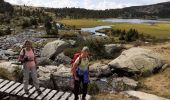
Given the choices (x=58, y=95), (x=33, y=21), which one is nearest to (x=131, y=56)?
(x=58, y=95)

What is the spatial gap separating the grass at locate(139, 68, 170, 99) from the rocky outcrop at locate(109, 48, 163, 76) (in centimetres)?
59

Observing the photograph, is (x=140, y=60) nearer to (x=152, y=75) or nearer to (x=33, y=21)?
(x=152, y=75)

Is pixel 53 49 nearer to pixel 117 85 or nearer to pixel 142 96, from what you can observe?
pixel 117 85

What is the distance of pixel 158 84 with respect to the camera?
68.3 feet

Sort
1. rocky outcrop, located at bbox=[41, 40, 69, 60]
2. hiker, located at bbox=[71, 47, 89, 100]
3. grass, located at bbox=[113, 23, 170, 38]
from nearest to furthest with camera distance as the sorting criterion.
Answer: hiker, located at bbox=[71, 47, 89, 100] < rocky outcrop, located at bbox=[41, 40, 69, 60] < grass, located at bbox=[113, 23, 170, 38]

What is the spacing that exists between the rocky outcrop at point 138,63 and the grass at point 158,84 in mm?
588

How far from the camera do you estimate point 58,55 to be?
2995cm

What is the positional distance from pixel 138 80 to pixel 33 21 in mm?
71024

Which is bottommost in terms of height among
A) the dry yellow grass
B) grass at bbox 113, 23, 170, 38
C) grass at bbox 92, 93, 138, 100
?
grass at bbox 113, 23, 170, 38

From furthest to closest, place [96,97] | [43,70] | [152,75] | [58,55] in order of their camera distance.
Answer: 1. [58,55]
2. [152,75]
3. [43,70]
4. [96,97]

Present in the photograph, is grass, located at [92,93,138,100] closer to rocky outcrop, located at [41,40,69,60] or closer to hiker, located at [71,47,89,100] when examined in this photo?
hiker, located at [71,47,89,100]

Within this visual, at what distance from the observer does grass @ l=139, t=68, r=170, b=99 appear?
19125 millimetres

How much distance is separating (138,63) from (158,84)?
260cm

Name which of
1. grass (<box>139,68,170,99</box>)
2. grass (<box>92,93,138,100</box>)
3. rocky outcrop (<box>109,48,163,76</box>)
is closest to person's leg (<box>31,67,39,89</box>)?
grass (<box>92,93,138,100</box>)
